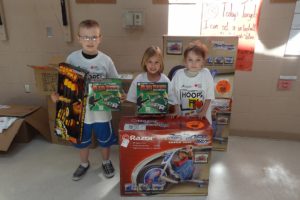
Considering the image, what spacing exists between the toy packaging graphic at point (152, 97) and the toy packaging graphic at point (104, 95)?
148 millimetres

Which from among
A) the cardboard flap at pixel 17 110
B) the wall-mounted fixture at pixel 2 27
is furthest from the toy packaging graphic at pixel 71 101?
the wall-mounted fixture at pixel 2 27

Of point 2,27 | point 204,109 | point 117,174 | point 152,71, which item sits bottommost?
point 117,174

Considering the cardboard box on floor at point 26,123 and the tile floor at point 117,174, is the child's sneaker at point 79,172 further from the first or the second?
the cardboard box on floor at point 26,123

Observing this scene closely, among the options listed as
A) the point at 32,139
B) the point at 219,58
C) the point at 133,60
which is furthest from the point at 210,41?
the point at 32,139

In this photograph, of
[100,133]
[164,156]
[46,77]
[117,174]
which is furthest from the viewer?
[46,77]

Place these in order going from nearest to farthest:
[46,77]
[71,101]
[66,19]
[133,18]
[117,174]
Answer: [71,101] < [117,174] < [46,77] < [133,18] < [66,19]

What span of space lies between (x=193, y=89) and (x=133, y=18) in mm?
928

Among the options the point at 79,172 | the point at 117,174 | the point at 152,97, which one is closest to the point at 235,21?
the point at 152,97

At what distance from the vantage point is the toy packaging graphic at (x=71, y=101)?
174 centimetres

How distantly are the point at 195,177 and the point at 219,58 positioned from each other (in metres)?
0.99

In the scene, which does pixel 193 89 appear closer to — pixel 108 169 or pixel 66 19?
pixel 108 169

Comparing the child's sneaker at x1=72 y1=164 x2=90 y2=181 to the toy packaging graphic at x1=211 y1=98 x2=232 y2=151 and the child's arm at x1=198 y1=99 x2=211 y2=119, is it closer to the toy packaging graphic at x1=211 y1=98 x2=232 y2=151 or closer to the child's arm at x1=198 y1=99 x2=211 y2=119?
the child's arm at x1=198 y1=99 x2=211 y2=119

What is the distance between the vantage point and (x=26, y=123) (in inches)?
97.6

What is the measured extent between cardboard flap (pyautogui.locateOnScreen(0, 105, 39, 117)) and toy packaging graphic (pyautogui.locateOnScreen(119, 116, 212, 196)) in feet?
4.01
